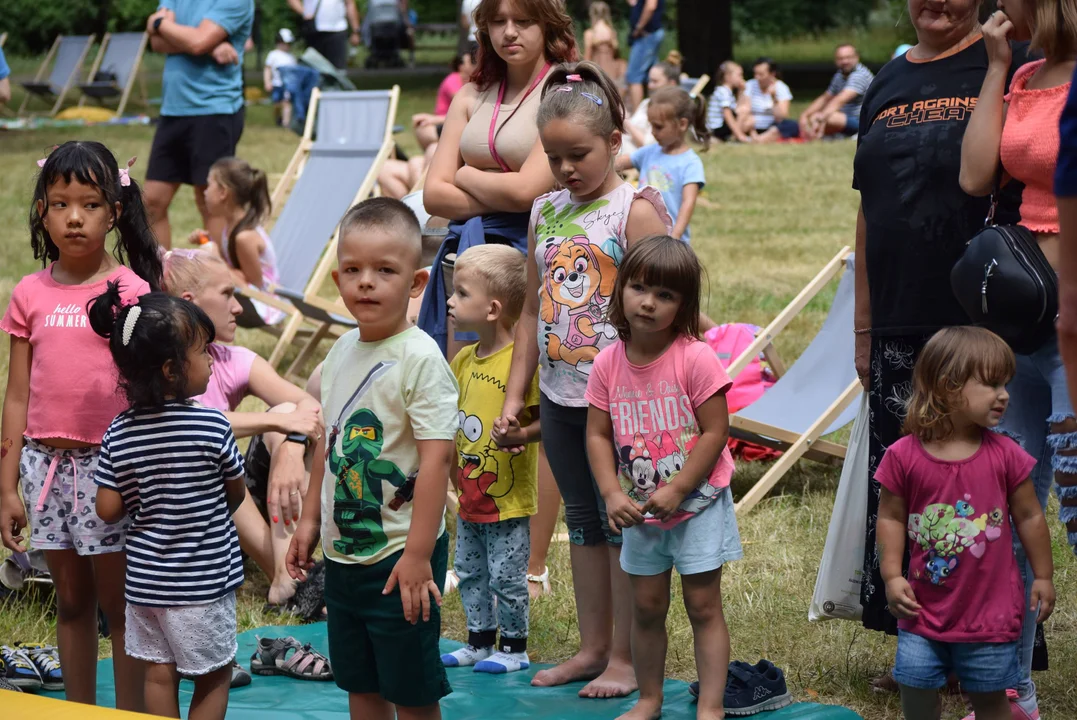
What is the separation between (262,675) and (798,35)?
116 ft

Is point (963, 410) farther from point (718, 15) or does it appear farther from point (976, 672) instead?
point (718, 15)

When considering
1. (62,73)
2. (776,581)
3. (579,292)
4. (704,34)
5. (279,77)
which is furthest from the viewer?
(704,34)

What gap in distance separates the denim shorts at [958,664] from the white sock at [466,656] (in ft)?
4.29

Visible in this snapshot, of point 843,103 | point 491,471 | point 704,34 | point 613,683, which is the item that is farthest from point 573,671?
point 704,34

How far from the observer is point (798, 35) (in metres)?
36.7

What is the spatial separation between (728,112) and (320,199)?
10.5 metres

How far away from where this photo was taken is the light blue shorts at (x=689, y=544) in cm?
312

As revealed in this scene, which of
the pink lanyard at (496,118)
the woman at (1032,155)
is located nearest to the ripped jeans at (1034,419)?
the woman at (1032,155)

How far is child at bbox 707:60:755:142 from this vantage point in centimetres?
1750

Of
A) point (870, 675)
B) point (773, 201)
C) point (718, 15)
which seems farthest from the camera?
point (718, 15)

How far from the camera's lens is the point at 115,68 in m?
21.1

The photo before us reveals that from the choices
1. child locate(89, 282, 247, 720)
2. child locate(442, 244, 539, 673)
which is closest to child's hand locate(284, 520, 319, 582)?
child locate(89, 282, 247, 720)

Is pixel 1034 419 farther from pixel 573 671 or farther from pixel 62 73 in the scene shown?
pixel 62 73

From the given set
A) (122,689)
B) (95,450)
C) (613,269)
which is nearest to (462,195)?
(613,269)
